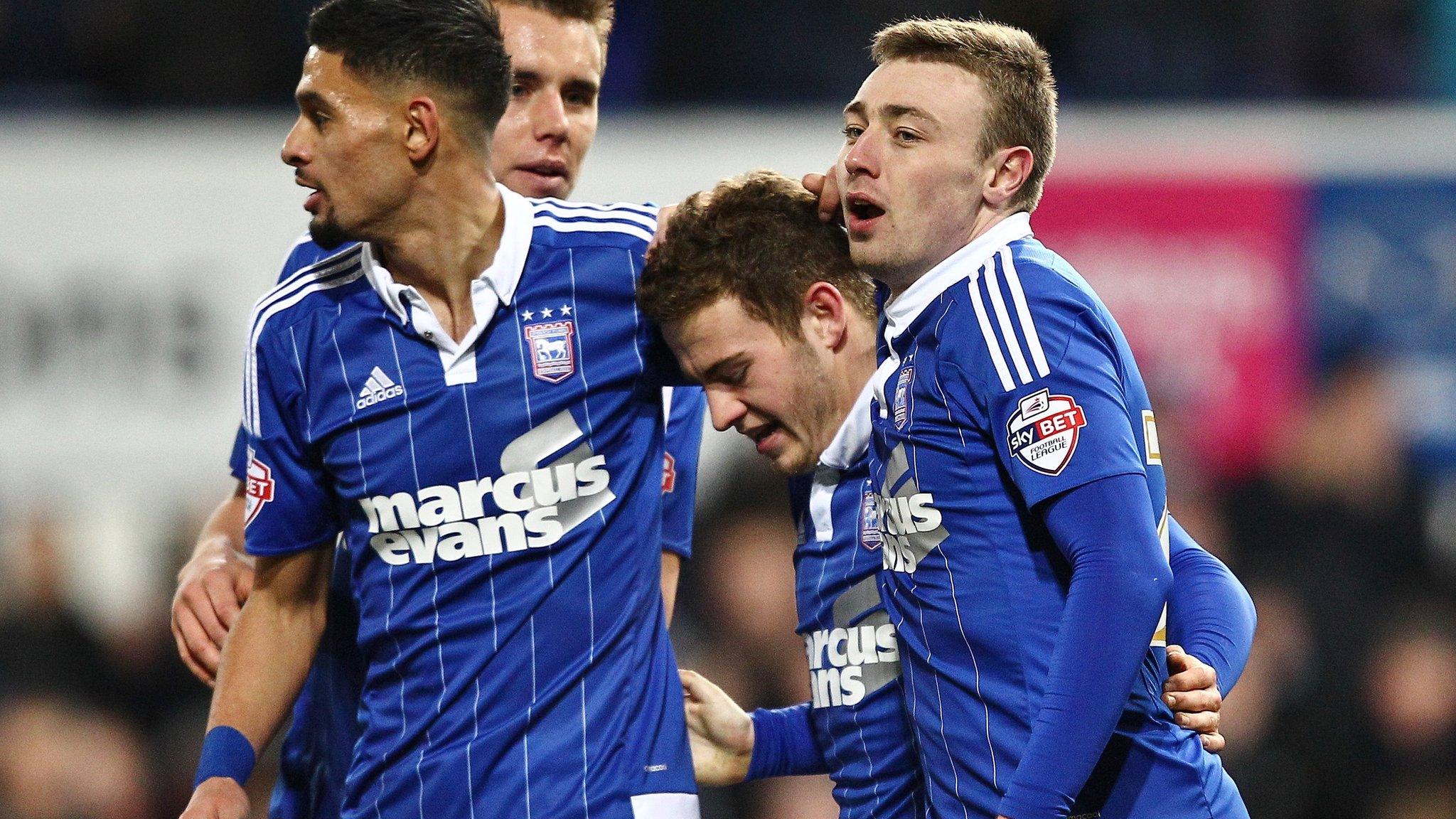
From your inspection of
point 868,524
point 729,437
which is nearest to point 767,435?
point 868,524

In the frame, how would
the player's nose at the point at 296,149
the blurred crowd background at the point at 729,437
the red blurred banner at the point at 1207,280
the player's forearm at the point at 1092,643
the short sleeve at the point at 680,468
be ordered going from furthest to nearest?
the red blurred banner at the point at 1207,280 < the blurred crowd background at the point at 729,437 < the short sleeve at the point at 680,468 < the player's nose at the point at 296,149 < the player's forearm at the point at 1092,643

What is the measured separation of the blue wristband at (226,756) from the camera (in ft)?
9.46

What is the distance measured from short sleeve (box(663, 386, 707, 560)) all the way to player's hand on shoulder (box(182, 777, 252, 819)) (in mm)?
923

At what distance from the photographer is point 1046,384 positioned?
228 centimetres

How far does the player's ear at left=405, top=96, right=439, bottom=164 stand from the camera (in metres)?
2.77

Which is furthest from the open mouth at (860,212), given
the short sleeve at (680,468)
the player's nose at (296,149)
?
the player's nose at (296,149)

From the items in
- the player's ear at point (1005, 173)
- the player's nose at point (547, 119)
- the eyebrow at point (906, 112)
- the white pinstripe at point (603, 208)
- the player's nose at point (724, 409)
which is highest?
the eyebrow at point (906, 112)

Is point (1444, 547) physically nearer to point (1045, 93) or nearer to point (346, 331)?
point (1045, 93)

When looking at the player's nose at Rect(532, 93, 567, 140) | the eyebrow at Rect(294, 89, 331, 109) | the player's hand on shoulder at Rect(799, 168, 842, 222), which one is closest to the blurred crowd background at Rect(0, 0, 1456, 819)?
the player's nose at Rect(532, 93, 567, 140)

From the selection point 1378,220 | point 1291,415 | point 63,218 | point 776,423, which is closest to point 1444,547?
point 1291,415

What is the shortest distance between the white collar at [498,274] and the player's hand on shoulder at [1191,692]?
120cm

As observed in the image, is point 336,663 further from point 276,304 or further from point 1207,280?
point 1207,280

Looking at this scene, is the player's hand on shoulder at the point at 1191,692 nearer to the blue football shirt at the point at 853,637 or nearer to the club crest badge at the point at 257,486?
the blue football shirt at the point at 853,637

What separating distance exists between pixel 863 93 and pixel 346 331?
0.94 metres
